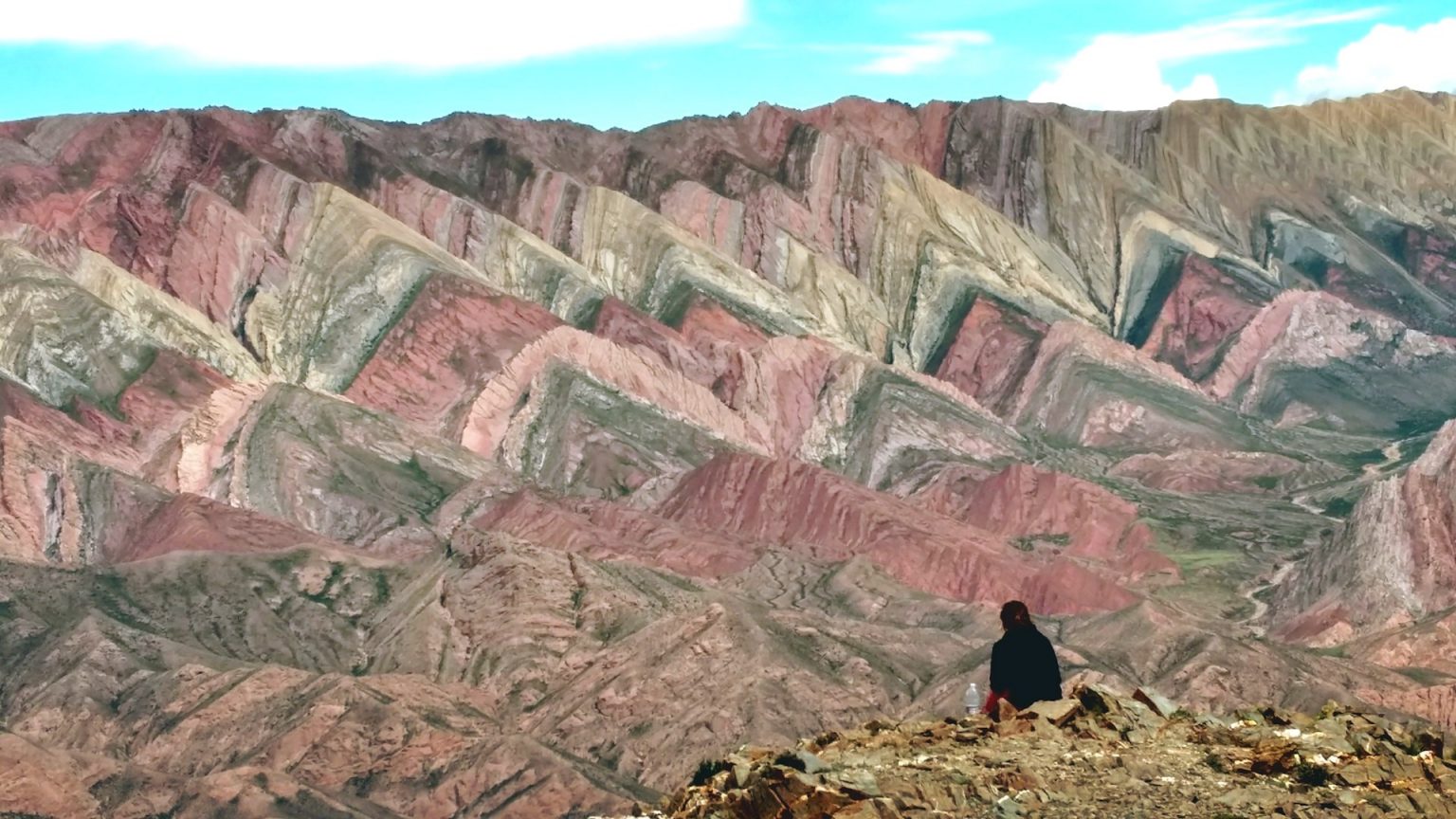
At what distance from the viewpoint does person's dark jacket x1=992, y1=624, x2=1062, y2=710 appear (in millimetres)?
28703

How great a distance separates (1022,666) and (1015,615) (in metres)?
0.56

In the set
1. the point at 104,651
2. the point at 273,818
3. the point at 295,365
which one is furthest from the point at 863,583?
the point at 295,365

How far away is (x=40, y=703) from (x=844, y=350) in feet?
302

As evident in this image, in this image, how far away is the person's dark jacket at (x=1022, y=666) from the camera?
2870 cm

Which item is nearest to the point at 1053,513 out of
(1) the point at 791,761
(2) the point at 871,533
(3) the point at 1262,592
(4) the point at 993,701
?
(2) the point at 871,533

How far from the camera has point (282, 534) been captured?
13838 centimetres

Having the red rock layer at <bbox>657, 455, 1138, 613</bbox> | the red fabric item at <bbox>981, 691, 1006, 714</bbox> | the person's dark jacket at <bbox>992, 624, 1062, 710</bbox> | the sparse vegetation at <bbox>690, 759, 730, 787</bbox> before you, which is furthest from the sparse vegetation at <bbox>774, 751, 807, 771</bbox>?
the red rock layer at <bbox>657, 455, 1138, 613</bbox>

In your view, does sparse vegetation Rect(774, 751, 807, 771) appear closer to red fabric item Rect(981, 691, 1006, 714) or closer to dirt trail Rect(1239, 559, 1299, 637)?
red fabric item Rect(981, 691, 1006, 714)

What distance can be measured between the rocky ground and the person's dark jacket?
38.2 inches

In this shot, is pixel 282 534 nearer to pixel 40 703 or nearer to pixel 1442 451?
pixel 40 703

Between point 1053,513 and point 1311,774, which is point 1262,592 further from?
point 1311,774

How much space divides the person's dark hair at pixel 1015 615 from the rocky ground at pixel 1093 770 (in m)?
1.15

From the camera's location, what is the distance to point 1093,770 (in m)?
25.6

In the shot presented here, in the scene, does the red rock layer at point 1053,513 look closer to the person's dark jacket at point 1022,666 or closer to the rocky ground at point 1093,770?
the person's dark jacket at point 1022,666
